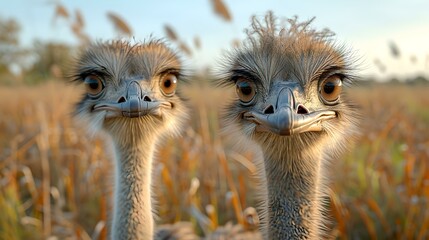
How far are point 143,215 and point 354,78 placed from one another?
970 millimetres

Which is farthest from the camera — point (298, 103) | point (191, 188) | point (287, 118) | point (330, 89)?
point (191, 188)

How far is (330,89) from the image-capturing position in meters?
1.59

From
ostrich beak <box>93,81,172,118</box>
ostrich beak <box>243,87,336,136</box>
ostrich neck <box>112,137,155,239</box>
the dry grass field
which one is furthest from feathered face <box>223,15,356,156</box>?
the dry grass field

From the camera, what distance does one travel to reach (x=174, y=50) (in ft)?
7.60

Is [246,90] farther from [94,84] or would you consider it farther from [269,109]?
[94,84]

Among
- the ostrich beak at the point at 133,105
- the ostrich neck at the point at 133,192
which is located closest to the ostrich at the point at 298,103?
the ostrich beak at the point at 133,105

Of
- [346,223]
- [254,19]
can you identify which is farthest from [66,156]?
[254,19]

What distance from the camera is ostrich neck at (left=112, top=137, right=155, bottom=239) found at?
2078mm

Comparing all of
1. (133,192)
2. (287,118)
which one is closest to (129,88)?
(133,192)

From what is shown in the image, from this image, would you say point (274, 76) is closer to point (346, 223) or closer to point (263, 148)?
point (263, 148)

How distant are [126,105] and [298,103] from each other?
68cm

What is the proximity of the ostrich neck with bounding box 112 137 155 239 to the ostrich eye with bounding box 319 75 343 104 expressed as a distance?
0.89 metres

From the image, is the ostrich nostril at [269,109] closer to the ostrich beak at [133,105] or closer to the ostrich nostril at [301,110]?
the ostrich nostril at [301,110]

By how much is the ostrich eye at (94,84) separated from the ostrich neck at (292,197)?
75 cm
